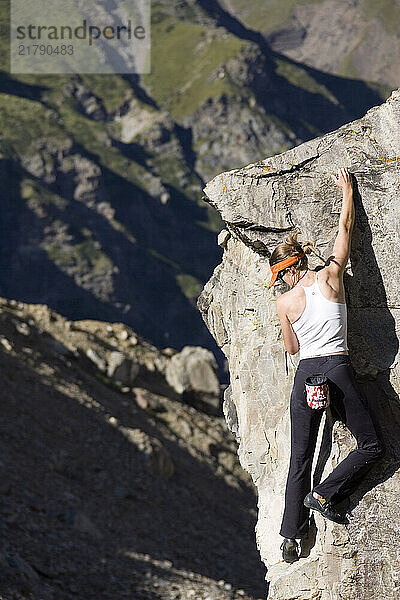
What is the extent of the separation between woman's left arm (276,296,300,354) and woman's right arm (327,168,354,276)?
565 mm

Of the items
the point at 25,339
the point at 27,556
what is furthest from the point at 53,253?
the point at 27,556

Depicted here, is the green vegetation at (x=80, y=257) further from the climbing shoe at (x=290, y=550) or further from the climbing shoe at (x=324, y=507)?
the climbing shoe at (x=324, y=507)

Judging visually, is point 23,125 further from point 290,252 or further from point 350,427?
point 350,427

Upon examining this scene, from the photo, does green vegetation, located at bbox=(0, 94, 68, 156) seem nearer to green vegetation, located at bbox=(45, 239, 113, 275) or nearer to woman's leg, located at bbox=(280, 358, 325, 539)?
green vegetation, located at bbox=(45, 239, 113, 275)

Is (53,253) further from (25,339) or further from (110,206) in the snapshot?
(25,339)

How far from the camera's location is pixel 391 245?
7363 millimetres

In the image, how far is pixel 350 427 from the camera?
6934 mm

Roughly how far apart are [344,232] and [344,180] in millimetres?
581

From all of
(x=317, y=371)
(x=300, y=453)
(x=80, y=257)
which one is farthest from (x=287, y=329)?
(x=80, y=257)

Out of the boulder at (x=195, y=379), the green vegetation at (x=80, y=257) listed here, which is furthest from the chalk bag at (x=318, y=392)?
the green vegetation at (x=80, y=257)

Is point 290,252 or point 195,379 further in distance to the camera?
point 195,379

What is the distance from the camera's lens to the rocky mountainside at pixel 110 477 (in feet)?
44.2

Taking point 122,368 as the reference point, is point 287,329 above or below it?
above

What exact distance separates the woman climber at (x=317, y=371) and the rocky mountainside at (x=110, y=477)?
218 inches
